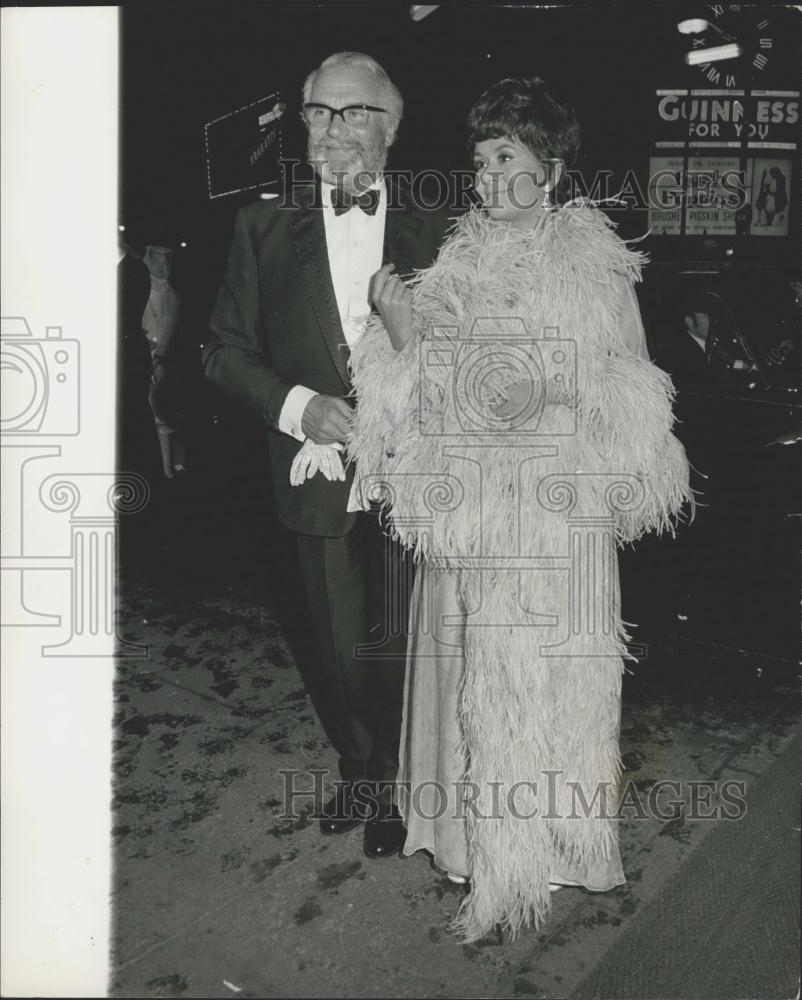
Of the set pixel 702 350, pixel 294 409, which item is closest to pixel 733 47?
pixel 702 350

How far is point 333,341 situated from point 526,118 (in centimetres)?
78

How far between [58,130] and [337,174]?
81 centimetres

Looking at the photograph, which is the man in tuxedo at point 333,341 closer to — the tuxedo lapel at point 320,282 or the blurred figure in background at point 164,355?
the tuxedo lapel at point 320,282

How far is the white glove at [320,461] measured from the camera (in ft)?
7.70

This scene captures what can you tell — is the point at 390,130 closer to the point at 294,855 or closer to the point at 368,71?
the point at 368,71

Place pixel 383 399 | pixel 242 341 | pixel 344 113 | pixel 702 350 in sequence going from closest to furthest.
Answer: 1. pixel 383 399
2. pixel 344 113
3. pixel 242 341
4. pixel 702 350

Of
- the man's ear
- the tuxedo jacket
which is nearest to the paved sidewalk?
the tuxedo jacket

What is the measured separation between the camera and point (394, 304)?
1931mm

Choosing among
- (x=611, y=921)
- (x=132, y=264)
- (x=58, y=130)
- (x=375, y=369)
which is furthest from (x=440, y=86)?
(x=611, y=921)

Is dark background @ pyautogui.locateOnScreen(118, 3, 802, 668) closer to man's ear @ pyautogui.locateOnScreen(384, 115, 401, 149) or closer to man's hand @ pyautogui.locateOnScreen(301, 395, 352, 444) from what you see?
man's ear @ pyautogui.locateOnScreen(384, 115, 401, 149)

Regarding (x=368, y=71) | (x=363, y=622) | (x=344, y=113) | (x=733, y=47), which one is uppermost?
(x=733, y=47)

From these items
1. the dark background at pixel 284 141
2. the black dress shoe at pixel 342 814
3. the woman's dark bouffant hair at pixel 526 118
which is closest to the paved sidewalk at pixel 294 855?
the black dress shoe at pixel 342 814

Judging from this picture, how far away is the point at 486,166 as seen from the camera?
6.28 feet

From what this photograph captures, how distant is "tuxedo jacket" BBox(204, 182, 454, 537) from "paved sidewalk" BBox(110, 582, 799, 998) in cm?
98
